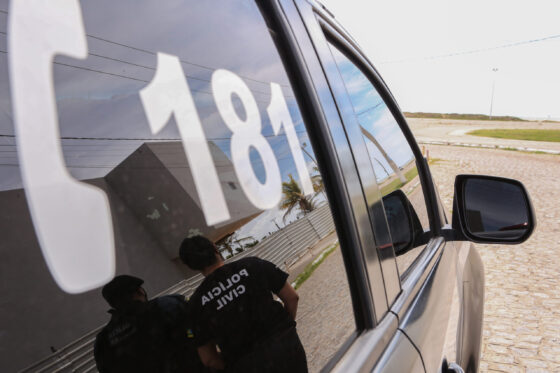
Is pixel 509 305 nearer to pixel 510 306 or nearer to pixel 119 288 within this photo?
pixel 510 306

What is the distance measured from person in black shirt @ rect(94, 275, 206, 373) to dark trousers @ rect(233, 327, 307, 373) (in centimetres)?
12

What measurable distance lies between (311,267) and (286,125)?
0.39m

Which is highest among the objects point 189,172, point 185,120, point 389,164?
point 185,120

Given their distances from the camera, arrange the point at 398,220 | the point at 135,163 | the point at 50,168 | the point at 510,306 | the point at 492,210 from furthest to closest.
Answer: the point at 510,306
the point at 492,210
the point at 398,220
the point at 135,163
the point at 50,168

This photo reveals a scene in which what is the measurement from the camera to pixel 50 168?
616 millimetres

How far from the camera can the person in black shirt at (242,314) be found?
80cm

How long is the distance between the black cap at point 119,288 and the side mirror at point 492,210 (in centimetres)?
173

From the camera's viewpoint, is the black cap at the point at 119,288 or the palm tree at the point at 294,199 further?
the palm tree at the point at 294,199

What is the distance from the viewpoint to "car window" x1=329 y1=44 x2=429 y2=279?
1.53m

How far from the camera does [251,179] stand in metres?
0.96

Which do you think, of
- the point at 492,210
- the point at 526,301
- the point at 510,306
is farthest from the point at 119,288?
the point at 526,301

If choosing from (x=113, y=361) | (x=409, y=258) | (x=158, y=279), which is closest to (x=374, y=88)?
(x=409, y=258)

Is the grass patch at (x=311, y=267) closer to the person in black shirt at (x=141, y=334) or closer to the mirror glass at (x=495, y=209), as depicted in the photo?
the person in black shirt at (x=141, y=334)

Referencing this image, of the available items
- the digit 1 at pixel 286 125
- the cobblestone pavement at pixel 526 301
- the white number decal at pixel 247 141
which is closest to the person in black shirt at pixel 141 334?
the white number decal at pixel 247 141
